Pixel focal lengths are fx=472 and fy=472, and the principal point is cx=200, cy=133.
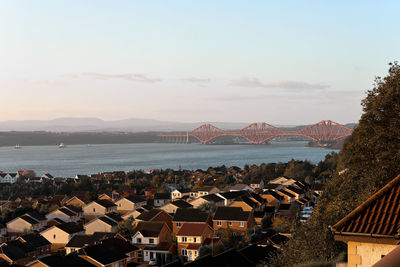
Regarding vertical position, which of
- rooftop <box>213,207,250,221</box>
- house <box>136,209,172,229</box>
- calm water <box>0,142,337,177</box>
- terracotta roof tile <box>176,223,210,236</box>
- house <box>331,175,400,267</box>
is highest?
house <box>331,175,400,267</box>

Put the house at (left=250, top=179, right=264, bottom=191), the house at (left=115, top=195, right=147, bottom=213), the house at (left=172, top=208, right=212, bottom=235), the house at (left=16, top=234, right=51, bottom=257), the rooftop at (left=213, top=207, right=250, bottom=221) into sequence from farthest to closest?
the house at (left=250, top=179, right=264, bottom=191), the house at (left=115, top=195, right=147, bottom=213), the rooftop at (left=213, top=207, right=250, bottom=221), the house at (left=172, top=208, right=212, bottom=235), the house at (left=16, top=234, right=51, bottom=257)

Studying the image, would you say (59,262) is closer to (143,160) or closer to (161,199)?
(161,199)

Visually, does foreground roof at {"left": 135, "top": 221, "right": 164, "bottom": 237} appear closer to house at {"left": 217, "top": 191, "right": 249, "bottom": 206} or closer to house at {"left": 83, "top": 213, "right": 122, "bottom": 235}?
house at {"left": 83, "top": 213, "right": 122, "bottom": 235}

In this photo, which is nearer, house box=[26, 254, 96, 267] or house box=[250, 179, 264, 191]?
house box=[26, 254, 96, 267]

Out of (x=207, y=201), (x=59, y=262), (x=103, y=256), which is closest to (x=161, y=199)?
(x=207, y=201)

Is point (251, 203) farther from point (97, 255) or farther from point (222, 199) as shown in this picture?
point (97, 255)

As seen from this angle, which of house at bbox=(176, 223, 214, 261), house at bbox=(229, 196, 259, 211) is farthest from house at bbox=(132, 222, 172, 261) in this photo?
house at bbox=(229, 196, 259, 211)

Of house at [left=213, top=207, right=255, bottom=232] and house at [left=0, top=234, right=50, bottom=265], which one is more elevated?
house at [left=213, top=207, right=255, bottom=232]

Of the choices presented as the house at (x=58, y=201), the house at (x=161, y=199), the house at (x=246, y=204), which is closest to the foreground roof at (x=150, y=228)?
the house at (x=246, y=204)
